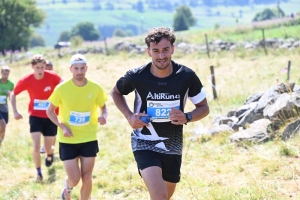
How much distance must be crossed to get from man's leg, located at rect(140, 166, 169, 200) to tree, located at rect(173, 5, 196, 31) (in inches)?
3715

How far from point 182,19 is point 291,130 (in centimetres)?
10051

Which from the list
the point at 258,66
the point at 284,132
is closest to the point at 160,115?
the point at 284,132

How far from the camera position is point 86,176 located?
608cm

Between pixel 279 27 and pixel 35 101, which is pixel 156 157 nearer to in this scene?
pixel 35 101

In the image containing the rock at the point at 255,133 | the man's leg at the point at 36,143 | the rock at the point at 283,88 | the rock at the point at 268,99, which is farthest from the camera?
the rock at the point at 283,88

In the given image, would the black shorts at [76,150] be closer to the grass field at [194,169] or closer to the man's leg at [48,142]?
the grass field at [194,169]

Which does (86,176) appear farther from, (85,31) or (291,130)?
(85,31)

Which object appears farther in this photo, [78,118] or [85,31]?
[85,31]

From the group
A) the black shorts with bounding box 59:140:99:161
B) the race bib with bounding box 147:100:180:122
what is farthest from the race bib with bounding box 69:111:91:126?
the race bib with bounding box 147:100:180:122

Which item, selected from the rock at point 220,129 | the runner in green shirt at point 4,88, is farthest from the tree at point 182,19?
the rock at point 220,129

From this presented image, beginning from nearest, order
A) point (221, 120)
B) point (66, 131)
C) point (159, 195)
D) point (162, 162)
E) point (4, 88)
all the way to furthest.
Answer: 1. point (159, 195)
2. point (162, 162)
3. point (66, 131)
4. point (221, 120)
5. point (4, 88)

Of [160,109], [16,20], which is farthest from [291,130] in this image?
[16,20]

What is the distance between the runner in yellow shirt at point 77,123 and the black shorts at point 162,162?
155 centimetres

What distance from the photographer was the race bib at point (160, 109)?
4.58 m
